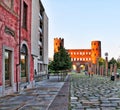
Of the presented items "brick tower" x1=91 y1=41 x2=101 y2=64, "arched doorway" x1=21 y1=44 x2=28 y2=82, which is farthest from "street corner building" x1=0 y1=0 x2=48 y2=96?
"brick tower" x1=91 y1=41 x2=101 y2=64

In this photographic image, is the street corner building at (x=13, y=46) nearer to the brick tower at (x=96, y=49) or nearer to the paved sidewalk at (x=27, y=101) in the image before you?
the paved sidewalk at (x=27, y=101)

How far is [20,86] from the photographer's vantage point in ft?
64.2

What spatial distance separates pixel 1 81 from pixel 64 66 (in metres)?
26.6

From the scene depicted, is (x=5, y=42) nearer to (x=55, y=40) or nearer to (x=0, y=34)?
(x=0, y=34)

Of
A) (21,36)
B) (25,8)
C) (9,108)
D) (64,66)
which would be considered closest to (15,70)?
(21,36)

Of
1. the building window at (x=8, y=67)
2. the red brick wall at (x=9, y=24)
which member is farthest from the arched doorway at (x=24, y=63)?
the building window at (x=8, y=67)

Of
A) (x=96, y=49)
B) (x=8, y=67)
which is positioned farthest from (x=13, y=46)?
(x=96, y=49)

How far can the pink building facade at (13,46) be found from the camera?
50.7ft

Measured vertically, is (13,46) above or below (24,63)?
above

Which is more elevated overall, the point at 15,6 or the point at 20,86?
the point at 15,6

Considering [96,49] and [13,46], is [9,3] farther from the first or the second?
[96,49]

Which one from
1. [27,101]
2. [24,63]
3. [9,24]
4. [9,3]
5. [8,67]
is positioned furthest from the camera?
[24,63]

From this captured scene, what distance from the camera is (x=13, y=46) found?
706 inches

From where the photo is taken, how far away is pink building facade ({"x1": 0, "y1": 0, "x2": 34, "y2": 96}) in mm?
15459
